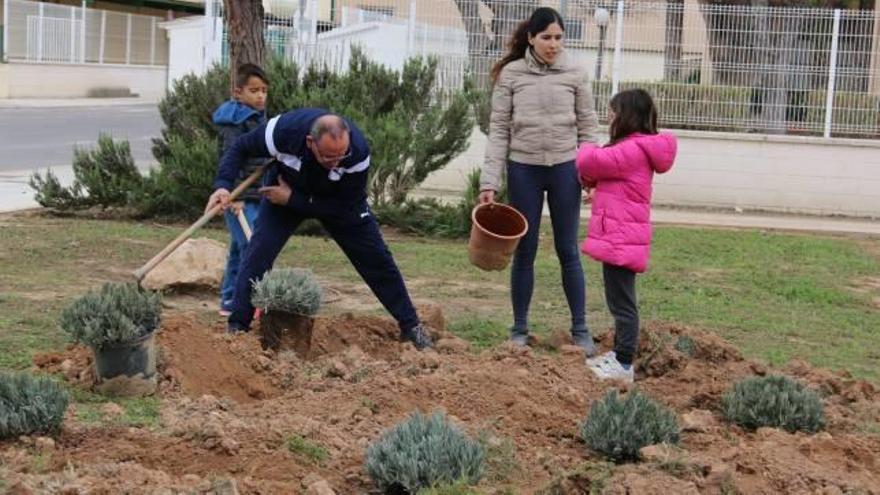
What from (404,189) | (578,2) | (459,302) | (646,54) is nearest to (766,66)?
(646,54)

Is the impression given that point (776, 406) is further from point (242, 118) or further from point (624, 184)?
point (242, 118)

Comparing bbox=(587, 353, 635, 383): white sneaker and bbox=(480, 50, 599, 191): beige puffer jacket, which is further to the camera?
bbox=(480, 50, 599, 191): beige puffer jacket

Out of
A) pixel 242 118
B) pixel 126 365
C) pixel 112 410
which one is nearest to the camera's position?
pixel 112 410

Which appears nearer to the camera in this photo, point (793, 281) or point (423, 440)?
point (423, 440)

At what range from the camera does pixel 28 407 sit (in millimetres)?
4512

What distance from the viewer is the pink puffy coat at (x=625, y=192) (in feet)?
20.2

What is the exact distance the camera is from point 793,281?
10.3m

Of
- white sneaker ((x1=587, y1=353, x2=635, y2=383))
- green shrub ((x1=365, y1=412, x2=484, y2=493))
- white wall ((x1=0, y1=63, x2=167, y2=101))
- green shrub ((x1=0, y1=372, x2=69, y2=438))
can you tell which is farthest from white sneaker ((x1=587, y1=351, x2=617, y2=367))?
white wall ((x1=0, y1=63, x2=167, y2=101))

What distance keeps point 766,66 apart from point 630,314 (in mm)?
10140

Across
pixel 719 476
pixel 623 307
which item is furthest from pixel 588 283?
pixel 719 476

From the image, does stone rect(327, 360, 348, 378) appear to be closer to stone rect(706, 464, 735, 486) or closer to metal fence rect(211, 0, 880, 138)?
stone rect(706, 464, 735, 486)

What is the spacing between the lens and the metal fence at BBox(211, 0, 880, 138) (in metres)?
15.6

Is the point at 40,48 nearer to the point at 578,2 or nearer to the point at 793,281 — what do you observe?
the point at 578,2

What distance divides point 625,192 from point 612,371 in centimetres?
91
